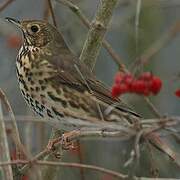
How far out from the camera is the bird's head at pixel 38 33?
177 inches

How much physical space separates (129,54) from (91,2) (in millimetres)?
653

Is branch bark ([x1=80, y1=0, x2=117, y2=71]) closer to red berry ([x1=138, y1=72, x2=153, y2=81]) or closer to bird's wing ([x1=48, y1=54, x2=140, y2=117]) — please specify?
bird's wing ([x1=48, y1=54, x2=140, y2=117])

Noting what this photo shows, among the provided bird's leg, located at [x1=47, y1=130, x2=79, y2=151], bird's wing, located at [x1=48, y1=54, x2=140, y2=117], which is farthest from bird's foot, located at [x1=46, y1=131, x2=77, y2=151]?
bird's wing, located at [x1=48, y1=54, x2=140, y2=117]

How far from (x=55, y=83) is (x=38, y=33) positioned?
1.54ft

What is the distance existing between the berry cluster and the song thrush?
2.07ft

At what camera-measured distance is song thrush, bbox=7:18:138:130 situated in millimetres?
4215

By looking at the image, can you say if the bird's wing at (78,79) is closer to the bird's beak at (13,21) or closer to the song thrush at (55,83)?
the song thrush at (55,83)

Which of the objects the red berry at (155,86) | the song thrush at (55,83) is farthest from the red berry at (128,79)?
the song thrush at (55,83)

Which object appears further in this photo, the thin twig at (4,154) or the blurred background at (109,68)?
the blurred background at (109,68)

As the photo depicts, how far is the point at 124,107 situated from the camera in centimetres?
395

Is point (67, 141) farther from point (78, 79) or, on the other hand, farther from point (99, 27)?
point (99, 27)

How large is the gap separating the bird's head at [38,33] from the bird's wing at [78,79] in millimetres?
197

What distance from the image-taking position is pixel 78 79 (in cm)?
→ 439

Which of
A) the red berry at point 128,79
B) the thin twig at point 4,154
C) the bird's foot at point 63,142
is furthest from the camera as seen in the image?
the bird's foot at point 63,142
